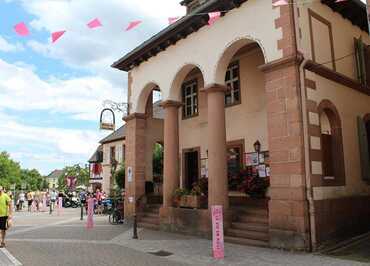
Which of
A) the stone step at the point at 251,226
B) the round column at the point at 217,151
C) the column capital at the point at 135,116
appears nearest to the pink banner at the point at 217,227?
the stone step at the point at 251,226

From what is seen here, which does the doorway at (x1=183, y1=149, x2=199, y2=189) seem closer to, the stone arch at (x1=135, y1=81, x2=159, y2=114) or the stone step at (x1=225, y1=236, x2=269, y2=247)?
the stone arch at (x1=135, y1=81, x2=159, y2=114)

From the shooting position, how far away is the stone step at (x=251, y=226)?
35.4 feet

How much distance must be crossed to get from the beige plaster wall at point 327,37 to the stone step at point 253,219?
14.8 ft

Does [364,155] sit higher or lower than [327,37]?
lower

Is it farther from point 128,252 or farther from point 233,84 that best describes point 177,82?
point 128,252

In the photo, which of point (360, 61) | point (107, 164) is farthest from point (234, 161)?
point (107, 164)

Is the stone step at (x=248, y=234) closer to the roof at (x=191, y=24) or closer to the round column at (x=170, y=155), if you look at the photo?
the round column at (x=170, y=155)

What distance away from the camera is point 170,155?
14.1 meters

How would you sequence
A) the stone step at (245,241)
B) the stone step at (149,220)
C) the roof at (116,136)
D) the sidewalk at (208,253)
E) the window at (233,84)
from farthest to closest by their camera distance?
1. the roof at (116,136)
2. the window at (233,84)
3. the stone step at (149,220)
4. the stone step at (245,241)
5. the sidewalk at (208,253)

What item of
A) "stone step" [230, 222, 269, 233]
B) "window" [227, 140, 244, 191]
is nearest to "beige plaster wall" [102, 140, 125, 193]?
"window" [227, 140, 244, 191]

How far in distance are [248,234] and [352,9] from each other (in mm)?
7493

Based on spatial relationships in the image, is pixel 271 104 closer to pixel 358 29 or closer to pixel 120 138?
pixel 358 29

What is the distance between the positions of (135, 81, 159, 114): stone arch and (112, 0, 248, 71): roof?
1118 mm

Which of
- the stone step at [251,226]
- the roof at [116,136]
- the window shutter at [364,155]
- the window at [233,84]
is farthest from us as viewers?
the roof at [116,136]
